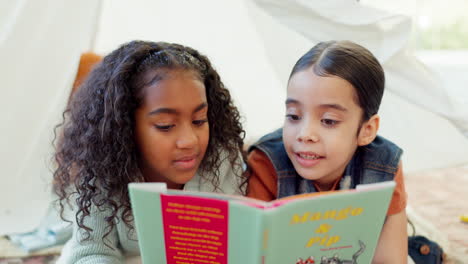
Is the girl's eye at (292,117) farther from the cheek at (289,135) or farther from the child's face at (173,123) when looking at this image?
the child's face at (173,123)

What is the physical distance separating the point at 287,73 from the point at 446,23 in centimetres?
152

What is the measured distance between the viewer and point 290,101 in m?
0.97

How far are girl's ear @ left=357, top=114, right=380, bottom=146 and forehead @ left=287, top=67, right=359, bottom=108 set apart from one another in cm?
7

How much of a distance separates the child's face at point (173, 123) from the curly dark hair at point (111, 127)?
0.9 inches

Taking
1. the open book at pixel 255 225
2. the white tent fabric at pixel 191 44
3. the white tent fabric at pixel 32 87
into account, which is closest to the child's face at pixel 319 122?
the open book at pixel 255 225

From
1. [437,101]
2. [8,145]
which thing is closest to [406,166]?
[437,101]

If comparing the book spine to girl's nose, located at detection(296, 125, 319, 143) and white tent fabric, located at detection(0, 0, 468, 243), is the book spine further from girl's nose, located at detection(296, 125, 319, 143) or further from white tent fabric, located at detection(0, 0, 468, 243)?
white tent fabric, located at detection(0, 0, 468, 243)

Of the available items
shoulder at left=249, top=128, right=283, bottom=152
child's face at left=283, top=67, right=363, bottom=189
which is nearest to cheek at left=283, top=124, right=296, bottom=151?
child's face at left=283, top=67, right=363, bottom=189

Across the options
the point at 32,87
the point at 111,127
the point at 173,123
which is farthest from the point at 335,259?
the point at 32,87

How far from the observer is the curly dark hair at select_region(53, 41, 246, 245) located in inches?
37.2

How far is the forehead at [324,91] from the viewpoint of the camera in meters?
0.93

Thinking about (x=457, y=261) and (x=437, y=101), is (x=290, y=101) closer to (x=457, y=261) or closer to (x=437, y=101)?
(x=437, y=101)

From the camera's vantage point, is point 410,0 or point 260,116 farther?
point 410,0

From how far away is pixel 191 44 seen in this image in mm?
1772
